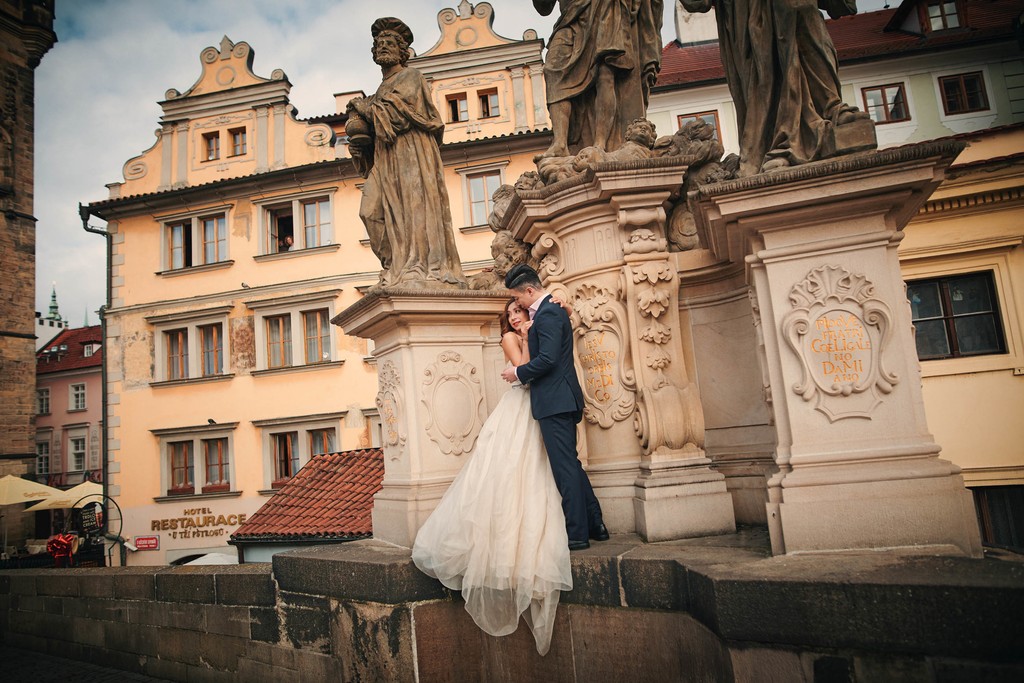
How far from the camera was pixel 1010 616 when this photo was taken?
2303 mm

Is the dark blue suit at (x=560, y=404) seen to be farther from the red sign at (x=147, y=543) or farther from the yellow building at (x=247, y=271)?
the red sign at (x=147, y=543)

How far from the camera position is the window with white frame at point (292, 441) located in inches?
832

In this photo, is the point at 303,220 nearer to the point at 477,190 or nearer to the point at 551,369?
the point at 477,190

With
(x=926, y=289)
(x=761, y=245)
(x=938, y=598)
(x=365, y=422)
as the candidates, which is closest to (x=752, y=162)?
(x=761, y=245)

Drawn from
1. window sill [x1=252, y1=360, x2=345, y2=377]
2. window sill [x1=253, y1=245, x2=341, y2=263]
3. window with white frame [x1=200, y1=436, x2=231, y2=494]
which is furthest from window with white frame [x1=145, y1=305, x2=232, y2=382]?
window with white frame [x1=200, y1=436, x2=231, y2=494]

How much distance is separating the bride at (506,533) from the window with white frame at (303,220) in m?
19.0

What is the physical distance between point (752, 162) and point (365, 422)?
60.0ft

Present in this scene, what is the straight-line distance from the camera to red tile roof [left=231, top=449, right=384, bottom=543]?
10810 millimetres

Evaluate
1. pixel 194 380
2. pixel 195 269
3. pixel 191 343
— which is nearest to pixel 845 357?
pixel 194 380

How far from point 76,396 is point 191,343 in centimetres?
2582

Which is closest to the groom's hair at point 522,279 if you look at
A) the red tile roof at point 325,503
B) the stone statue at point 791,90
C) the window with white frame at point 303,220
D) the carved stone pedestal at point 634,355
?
the carved stone pedestal at point 634,355

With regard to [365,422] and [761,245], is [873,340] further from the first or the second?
[365,422]

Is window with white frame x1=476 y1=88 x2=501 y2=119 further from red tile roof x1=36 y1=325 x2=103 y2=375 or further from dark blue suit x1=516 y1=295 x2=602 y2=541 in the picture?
red tile roof x1=36 y1=325 x2=103 y2=375

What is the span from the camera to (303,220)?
22125 mm
